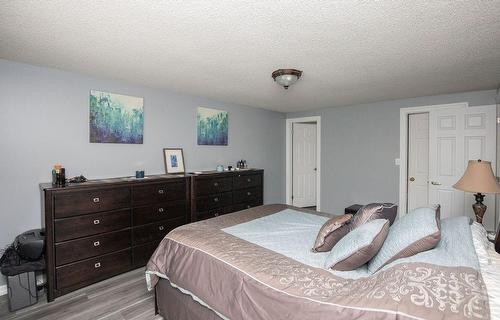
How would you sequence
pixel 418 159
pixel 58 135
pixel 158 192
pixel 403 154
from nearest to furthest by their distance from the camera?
pixel 58 135
pixel 158 192
pixel 403 154
pixel 418 159

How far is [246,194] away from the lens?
14.1ft

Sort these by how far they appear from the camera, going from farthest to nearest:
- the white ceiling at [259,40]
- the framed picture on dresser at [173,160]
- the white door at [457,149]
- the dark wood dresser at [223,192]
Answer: the framed picture on dresser at [173,160] → the dark wood dresser at [223,192] → the white door at [457,149] → the white ceiling at [259,40]

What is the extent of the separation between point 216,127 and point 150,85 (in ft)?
4.34

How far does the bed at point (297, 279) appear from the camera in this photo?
0.94m

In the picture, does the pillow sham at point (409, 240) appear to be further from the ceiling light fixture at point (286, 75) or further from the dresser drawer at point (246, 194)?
the dresser drawer at point (246, 194)

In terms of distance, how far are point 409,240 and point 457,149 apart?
325cm

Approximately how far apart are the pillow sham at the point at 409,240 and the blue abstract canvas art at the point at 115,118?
313 centimetres

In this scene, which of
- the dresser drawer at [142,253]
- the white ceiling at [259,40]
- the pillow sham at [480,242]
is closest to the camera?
the pillow sham at [480,242]

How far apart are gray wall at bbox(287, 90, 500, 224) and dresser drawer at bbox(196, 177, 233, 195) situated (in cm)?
226

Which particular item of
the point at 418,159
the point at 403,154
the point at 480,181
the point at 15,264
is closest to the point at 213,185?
the point at 15,264

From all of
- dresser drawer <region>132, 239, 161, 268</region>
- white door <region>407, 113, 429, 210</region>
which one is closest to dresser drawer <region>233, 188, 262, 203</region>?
dresser drawer <region>132, 239, 161, 268</region>

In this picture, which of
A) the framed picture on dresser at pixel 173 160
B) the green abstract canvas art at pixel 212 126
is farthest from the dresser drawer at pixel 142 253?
the green abstract canvas art at pixel 212 126

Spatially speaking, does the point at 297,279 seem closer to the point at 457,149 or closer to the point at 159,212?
the point at 159,212

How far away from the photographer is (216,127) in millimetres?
4352
